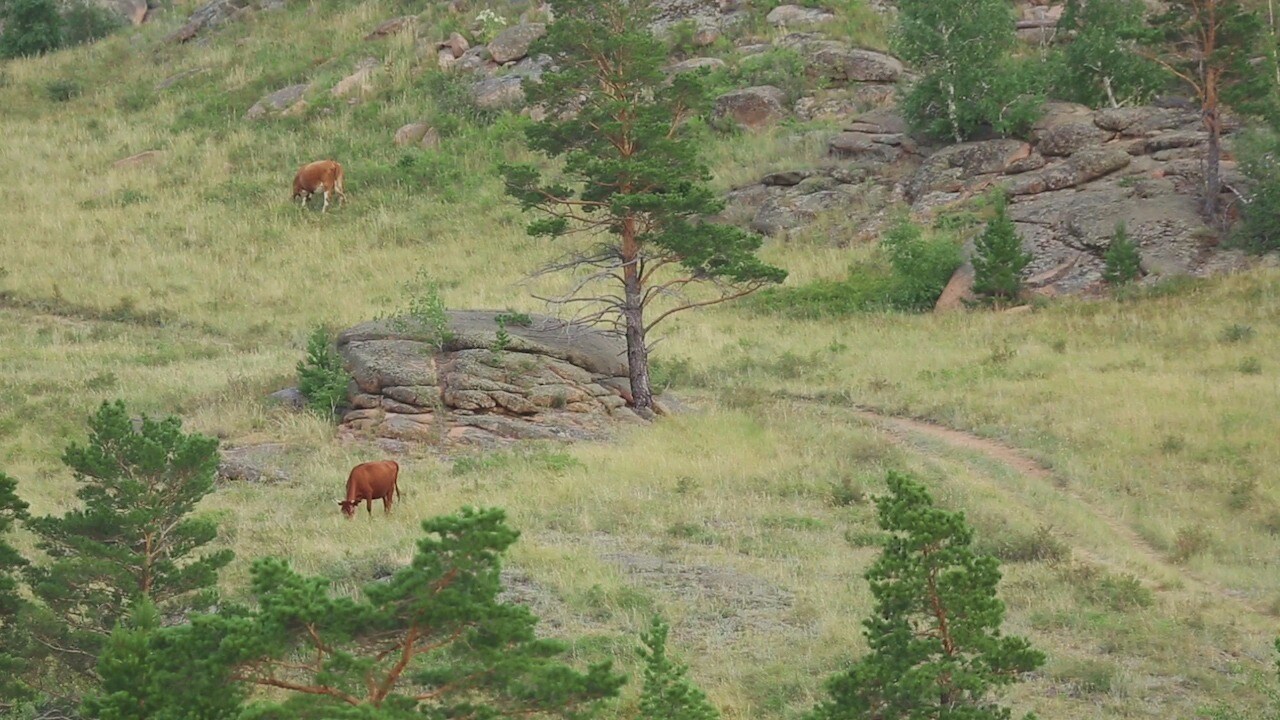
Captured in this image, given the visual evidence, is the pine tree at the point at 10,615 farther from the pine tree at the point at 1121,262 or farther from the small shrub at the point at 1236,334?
the pine tree at the point at 1121,262

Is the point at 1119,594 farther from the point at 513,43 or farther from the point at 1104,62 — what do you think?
the point at 513,43

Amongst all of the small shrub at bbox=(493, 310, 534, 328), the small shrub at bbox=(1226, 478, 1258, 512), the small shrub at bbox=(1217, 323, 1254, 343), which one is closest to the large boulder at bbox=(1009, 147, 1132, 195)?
the small shrub at bbox=(1217, 323, 1254, 343)

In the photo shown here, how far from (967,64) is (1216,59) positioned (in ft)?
22.7

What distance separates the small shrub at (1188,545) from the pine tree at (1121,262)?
14605 millimetres

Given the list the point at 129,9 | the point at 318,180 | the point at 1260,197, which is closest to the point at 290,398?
the point at 318,180

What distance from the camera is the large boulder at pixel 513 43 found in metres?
46.3

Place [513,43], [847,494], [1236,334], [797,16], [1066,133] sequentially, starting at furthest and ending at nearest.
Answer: [797,16]
[513,43]
[1066,133]
[1236,334]
[847,494]

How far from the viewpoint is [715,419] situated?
22656 millimetres

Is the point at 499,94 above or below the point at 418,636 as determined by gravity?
above

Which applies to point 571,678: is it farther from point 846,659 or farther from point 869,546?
point 869,546

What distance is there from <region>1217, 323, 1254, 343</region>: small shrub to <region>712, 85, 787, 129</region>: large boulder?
18.5 m

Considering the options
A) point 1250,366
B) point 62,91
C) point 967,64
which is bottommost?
point 1250,366

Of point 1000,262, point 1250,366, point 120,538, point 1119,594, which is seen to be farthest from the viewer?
point 1000,262

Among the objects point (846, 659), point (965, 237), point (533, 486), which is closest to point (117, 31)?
point (965, 237)
